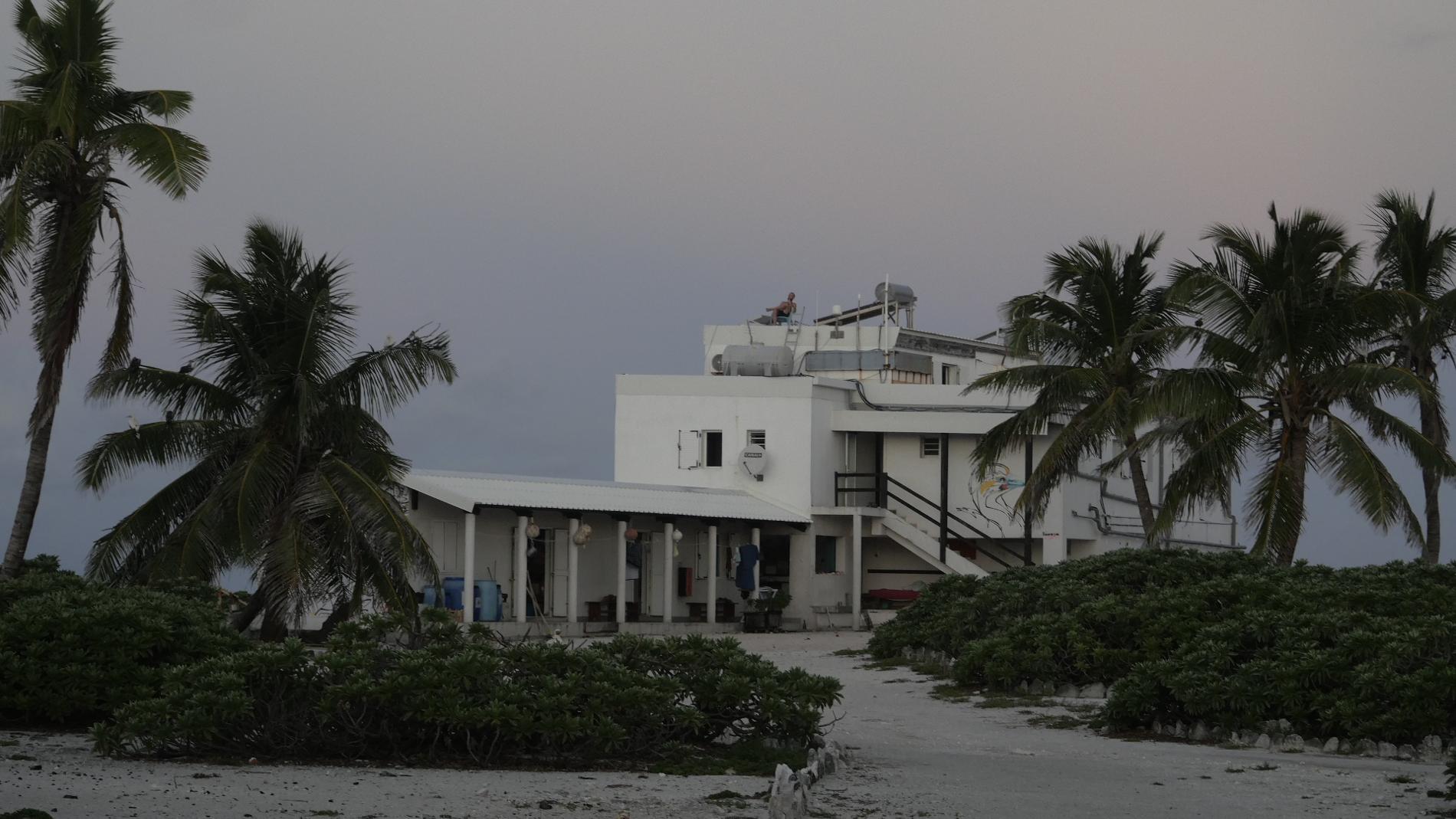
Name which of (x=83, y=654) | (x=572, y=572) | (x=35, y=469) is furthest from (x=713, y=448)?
(x=83, y=654)

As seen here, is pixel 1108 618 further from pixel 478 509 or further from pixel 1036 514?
pixel 478 509

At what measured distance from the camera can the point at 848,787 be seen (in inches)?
430

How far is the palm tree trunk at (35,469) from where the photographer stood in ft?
56.6

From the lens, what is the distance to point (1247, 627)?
1570 cm

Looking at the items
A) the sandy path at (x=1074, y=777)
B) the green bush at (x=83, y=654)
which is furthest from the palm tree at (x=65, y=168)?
the sandy path at (x=1074, y=777)

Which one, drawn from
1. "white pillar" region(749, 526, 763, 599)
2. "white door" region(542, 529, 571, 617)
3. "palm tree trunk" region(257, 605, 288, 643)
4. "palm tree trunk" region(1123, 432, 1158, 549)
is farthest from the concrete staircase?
"palm tree trunk" region(257, 605, 288, 643)

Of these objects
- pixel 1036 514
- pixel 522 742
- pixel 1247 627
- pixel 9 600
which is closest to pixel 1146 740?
pixel 1247 627

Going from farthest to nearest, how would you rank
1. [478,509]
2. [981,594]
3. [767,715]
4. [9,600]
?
1. [478,509]
2. [981,594]
3. [9,600]
4. [767,715]

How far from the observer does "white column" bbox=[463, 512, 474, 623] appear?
88.0ft

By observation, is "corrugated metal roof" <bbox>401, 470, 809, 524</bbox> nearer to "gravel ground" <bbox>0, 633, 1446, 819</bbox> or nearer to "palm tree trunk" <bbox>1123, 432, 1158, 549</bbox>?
"palm tree trunk" <bbox>1123, 432, 1158, 549</bbox>

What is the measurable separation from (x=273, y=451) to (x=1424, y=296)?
17463mm

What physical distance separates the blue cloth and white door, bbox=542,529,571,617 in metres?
4.30

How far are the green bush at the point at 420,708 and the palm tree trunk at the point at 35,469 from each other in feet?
21.3

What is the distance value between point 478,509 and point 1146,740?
15.5m
